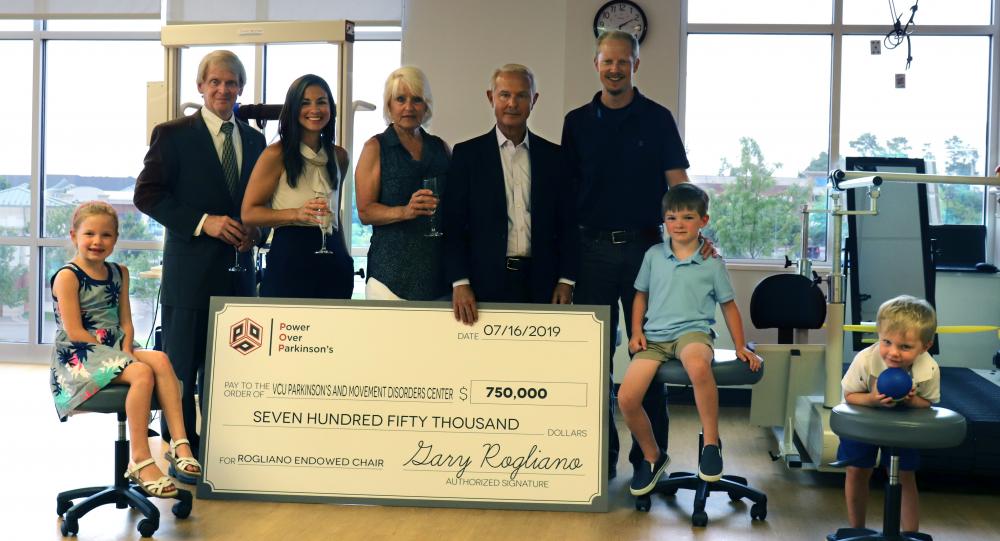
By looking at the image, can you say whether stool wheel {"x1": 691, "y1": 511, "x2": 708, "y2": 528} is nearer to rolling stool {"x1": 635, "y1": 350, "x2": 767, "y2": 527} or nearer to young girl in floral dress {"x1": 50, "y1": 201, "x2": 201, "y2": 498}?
rolling stool {"x1": 635, "y1": 350, "x2": 767, "y2": 527}

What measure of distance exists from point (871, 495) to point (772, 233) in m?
2.62

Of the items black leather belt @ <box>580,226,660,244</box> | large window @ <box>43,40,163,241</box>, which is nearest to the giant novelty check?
black leather belt @ <box>580,226,660,244</box>

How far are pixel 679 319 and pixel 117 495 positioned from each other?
203 cm

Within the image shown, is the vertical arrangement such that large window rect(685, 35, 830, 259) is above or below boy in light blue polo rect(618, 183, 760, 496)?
above

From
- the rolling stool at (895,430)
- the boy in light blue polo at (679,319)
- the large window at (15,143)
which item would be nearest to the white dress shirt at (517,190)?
the boy in light blue polo at (679,319)

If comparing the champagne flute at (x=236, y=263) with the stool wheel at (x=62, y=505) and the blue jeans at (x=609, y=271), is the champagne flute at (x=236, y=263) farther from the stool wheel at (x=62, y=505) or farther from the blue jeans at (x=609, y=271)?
the blue jeans at (x=609, y=271)

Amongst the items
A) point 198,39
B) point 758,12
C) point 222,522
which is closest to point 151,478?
point 222,522

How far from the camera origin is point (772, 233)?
6.39 m

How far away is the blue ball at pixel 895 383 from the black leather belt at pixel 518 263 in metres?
1.29

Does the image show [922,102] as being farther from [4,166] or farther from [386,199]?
[4,166]

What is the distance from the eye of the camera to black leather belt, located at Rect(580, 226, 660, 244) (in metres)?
3.83

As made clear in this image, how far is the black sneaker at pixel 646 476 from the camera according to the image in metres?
3.68

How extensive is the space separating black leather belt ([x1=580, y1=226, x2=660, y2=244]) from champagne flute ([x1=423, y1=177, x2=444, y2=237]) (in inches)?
23.7

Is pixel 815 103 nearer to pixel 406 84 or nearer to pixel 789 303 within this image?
pixel 789 303
